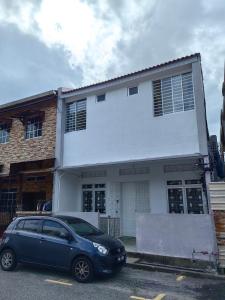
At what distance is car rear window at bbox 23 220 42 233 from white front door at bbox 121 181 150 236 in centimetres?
627

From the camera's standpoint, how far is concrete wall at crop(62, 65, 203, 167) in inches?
440

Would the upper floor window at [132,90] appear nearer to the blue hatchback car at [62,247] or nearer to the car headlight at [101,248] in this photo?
the blue hatchback car at [62,247]

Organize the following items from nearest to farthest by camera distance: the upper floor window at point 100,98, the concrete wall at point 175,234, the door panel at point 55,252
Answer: the door panel at point 55,252 → the concrete wall at point 175,234 → the upper floor window at point 100,98

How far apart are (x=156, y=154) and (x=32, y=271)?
634 centimetres

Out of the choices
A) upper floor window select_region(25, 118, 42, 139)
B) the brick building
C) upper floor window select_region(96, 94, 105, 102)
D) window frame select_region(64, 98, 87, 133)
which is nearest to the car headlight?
the brick building

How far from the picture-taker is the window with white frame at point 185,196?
12.4 m

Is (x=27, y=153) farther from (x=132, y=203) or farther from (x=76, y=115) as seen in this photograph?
(x=132, y=203)

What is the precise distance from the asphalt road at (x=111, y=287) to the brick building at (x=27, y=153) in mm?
7012

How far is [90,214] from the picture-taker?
11.8 m

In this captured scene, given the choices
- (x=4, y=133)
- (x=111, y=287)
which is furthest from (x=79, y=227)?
(x=4, y=133)

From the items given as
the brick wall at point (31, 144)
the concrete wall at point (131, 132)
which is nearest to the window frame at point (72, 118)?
the concrete wall at point (131, 132)

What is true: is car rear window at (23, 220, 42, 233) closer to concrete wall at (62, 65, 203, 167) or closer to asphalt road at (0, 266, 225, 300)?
asphalt road at (0, 266, 225, 300)

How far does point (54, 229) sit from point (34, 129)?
8.69 metres

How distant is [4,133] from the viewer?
55.9ft
